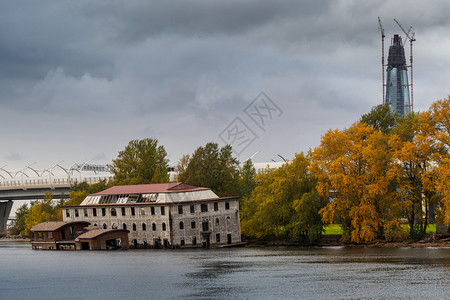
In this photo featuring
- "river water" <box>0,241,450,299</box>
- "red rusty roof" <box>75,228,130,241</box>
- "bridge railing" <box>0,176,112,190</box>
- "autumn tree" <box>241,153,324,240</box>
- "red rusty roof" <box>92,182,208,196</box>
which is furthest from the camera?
"bridge railing" <box>0,176,112,190</box>

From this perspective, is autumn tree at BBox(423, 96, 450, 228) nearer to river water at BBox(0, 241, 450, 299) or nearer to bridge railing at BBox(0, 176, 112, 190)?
river water at BBox(0, 241, 450, 299)

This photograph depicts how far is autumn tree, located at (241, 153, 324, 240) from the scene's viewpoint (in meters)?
94.2

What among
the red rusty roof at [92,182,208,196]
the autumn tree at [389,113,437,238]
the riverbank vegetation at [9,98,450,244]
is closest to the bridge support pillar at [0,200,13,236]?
the red rusty roof at [92,182,208,196]

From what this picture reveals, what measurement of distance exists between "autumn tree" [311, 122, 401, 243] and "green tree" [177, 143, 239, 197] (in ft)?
89.0

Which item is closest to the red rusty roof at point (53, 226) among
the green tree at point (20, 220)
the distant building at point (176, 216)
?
the distant building at point (176, 216)

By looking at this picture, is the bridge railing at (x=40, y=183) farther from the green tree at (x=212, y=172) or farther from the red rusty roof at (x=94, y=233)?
the red rusty roof at (x=94, y=233)

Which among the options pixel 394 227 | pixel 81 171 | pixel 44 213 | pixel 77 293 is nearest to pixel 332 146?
pixel 394 227

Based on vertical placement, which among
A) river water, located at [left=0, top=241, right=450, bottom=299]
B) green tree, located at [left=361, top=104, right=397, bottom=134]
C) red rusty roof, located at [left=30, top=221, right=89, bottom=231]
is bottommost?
river water, located at [left=0, top=241, right=450, bottom=299]

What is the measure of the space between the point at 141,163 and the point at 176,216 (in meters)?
30.5

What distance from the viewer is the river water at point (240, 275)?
52562 mm

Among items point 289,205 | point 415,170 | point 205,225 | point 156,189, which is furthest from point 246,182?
point 415,170

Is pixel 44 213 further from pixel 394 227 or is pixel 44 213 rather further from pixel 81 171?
pixel 394 227

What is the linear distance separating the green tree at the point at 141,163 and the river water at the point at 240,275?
128 ft

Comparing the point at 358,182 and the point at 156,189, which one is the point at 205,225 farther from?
the point at 358,182
